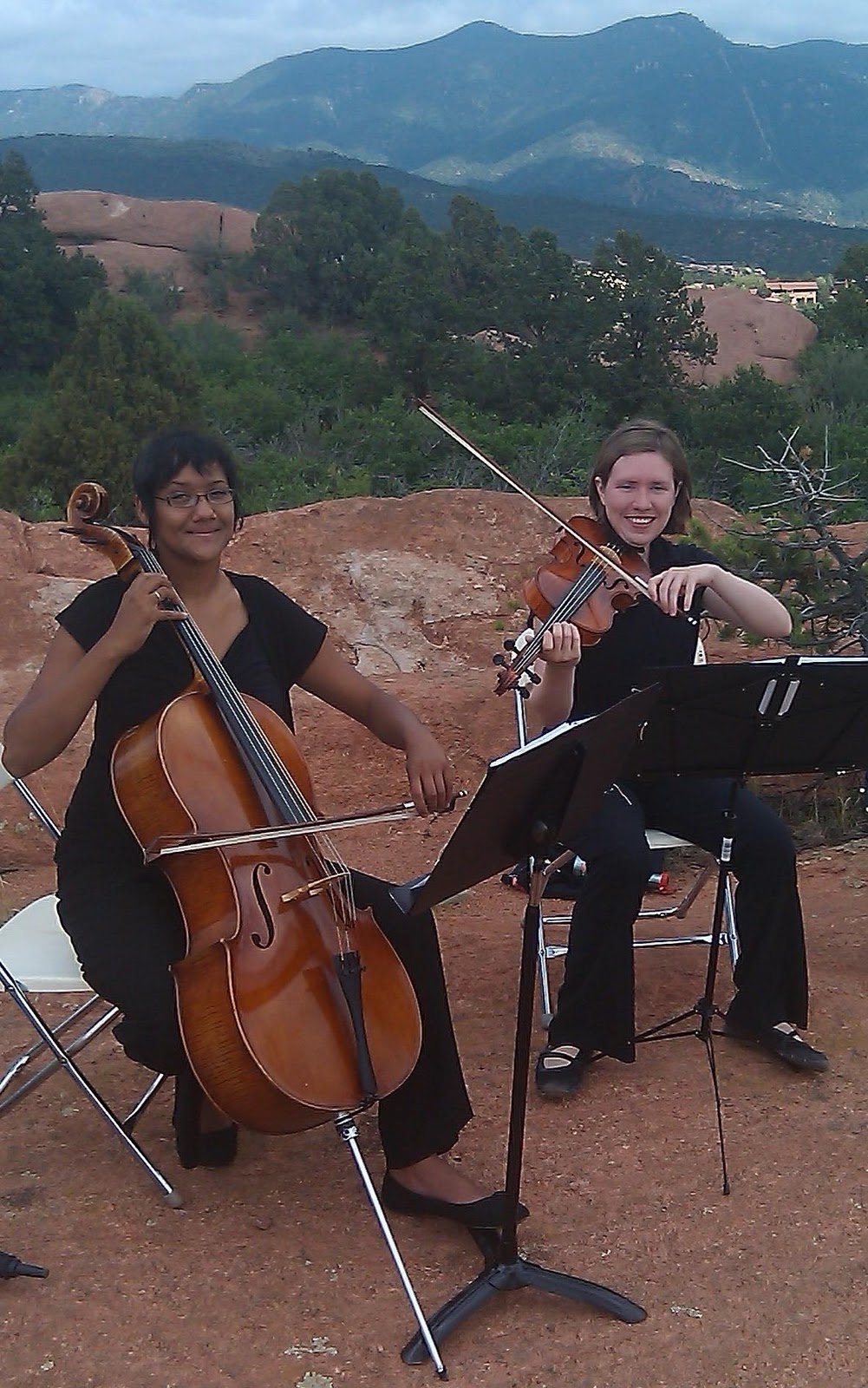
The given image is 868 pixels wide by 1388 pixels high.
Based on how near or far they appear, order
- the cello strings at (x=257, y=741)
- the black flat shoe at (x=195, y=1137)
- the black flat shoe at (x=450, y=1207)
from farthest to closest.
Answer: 1. the black flat shoe at (x=195, y=1137)
2. the black flat shoe at (x=450, y=1207)
3. the cello strings at (x=257, y=741)

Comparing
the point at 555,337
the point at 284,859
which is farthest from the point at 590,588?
the point at 555,337

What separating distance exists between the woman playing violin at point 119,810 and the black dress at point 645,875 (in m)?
0.62

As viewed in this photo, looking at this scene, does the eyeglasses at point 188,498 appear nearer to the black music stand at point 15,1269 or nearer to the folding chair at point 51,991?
the folding chair at point 51,991

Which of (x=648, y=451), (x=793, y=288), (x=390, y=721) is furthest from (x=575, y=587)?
(x=793, y=288)

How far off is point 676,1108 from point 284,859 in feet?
4.10

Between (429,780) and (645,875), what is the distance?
0.77 meters

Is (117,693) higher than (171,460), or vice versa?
(171,460)

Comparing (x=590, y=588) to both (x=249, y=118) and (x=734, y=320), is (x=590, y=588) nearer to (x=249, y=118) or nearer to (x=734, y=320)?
(x=734, y=320)

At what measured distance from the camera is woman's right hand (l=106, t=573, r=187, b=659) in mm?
2439

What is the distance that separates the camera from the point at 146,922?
2592 mm

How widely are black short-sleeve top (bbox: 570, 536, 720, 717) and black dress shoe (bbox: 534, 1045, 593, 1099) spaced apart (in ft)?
2.67

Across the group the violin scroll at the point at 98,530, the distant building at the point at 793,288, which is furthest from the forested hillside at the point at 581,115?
the violin scroll at the point at 98,530

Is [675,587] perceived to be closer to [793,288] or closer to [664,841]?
[664,841]

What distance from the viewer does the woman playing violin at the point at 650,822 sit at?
3.14 meters
